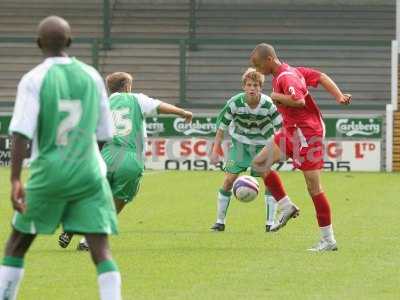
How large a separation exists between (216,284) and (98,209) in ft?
8.21

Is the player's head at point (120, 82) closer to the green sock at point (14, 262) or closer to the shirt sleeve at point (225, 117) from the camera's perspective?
the shirt sleeve at point (225, 117)

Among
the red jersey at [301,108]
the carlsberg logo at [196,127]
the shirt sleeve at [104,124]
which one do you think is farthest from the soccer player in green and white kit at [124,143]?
the carlsberg logo at [196,127]

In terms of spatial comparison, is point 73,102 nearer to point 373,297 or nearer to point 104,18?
point 373,297

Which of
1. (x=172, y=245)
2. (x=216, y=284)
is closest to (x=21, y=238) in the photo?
(x=216, y=284)

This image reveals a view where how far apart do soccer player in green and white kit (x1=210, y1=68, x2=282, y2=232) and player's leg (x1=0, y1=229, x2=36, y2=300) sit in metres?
7.20

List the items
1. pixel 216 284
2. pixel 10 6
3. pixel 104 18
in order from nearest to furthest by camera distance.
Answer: pixel 216 284, pixel 104 18, pixel 10 6

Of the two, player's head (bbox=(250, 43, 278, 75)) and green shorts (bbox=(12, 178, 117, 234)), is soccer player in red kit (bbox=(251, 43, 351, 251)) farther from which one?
green shorts (bbox=(12, 178, 117, 234))

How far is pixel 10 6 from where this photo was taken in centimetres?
3703

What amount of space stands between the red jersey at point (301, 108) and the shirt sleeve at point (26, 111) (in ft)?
15.9

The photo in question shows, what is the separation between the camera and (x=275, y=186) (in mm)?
12938

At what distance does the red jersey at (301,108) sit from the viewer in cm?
1154

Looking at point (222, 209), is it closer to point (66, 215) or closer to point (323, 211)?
point (323, 211)

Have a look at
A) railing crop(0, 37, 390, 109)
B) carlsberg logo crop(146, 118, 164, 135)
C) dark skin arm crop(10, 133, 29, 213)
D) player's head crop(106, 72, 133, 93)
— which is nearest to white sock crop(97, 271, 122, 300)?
dark skin arm crop(10, 133, 29, 213)

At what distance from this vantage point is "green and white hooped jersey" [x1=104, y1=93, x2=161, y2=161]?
1152 centimetres
